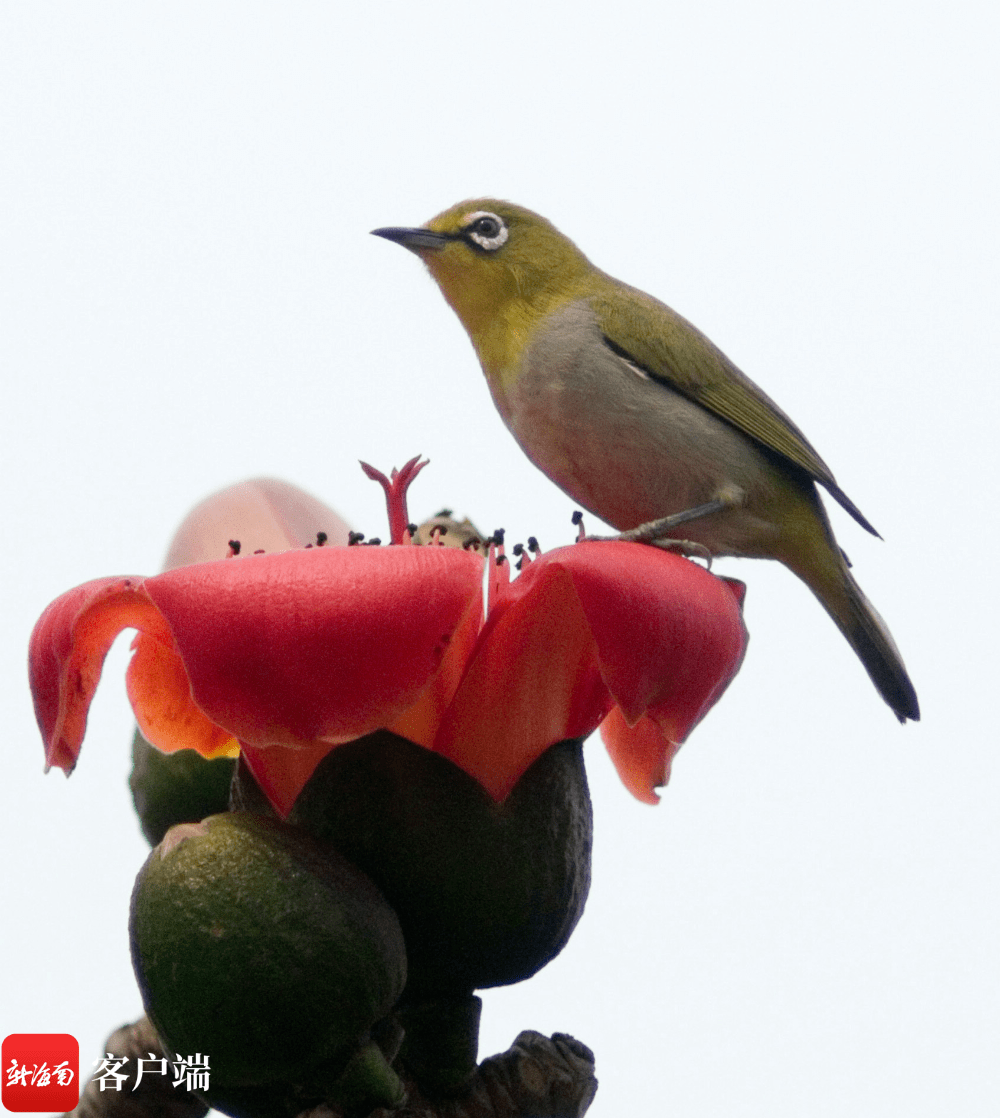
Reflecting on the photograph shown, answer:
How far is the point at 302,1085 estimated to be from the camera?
147cm

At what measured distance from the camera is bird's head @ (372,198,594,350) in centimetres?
278

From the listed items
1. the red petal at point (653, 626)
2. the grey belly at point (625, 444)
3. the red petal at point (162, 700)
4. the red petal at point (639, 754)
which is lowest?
the red petal at point (639, 754)

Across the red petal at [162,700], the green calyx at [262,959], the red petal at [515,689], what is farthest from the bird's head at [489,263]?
the green calyx at [262,959]

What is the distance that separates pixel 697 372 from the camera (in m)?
2.88

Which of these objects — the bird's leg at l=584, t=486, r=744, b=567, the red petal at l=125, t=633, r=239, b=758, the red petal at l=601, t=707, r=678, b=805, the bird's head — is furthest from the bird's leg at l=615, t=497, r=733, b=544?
the red petal at l=125, t=633, r=239, b=758

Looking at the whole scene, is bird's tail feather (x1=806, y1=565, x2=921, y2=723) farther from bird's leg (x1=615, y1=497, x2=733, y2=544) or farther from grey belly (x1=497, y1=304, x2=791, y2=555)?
bird's leg (x1=615, y1=497, x2=733, y2=544)

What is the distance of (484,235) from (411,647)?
163 centimetres

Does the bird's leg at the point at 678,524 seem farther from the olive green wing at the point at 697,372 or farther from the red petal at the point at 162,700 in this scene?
the red petal at the point at 162,700

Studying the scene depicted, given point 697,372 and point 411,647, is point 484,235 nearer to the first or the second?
point 697,372

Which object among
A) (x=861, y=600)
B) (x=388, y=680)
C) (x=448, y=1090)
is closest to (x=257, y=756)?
(x=388, y=680)

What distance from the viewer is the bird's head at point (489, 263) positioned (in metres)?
2.78

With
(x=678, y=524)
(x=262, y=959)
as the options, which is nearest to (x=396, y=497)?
(x=262, y=959)

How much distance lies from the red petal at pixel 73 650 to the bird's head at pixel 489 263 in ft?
4.49

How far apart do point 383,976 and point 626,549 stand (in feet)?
1.85
